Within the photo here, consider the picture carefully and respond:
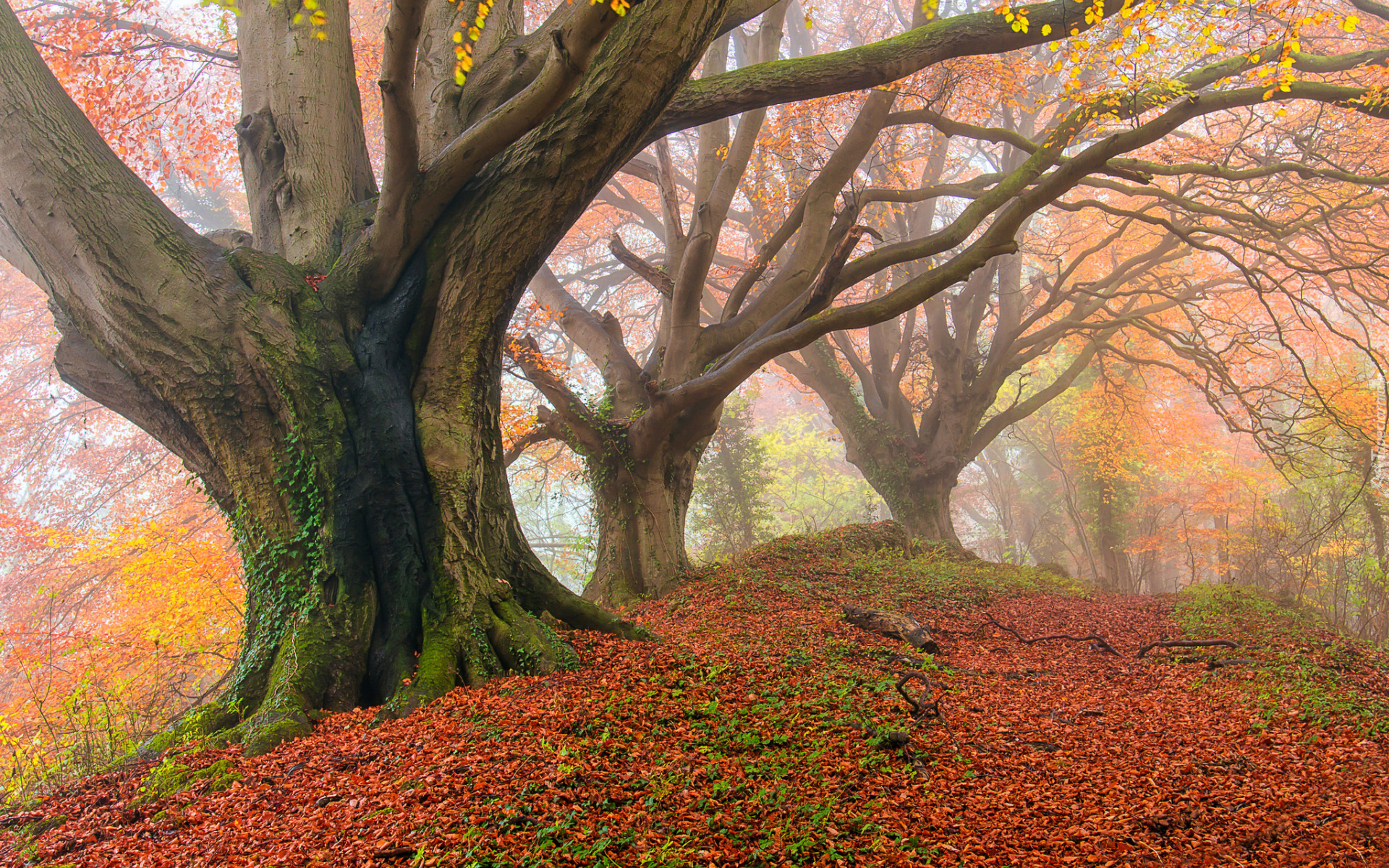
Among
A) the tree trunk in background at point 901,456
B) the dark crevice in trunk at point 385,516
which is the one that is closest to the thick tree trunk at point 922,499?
the tree trunk in background at point 901,456

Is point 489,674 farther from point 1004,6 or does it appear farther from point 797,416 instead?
point 797,416

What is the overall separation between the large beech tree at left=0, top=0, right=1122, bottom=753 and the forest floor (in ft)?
1.74

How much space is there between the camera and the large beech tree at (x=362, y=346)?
12.7ft

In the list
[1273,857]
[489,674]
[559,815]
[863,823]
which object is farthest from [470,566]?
[1273,857]

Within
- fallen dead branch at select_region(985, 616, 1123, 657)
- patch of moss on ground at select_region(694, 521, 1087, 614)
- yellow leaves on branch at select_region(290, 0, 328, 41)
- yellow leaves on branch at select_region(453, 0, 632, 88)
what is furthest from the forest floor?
yellow leaves on branch at select_region(290, 0, 328, 41)

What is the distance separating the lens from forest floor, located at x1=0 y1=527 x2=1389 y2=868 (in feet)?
7.39

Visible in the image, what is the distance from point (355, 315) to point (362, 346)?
0.25 metres

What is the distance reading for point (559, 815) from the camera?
229cm

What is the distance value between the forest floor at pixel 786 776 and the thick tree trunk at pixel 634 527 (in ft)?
9.79

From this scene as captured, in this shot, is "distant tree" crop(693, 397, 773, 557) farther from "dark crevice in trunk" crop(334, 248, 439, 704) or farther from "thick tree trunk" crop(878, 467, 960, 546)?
"dark crevice in trunk" crop(334, 248, 439, 704)

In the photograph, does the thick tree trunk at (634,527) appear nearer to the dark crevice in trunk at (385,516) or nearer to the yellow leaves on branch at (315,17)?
the dark crevice in trunk at (385,516)

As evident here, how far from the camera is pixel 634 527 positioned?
7828mm

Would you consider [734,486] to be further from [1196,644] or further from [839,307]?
[1196,644]

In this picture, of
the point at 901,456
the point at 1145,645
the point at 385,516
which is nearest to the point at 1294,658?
the point at 1145,645
